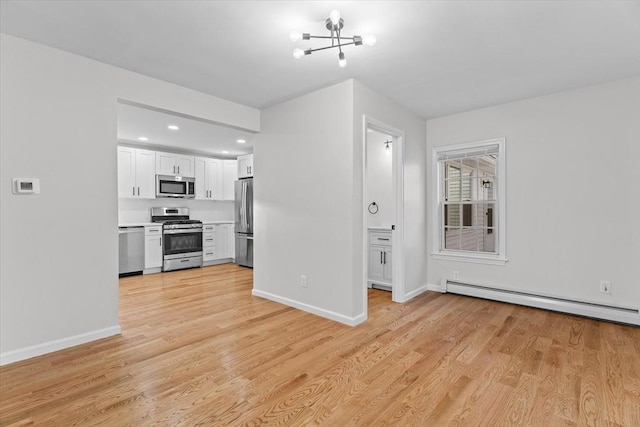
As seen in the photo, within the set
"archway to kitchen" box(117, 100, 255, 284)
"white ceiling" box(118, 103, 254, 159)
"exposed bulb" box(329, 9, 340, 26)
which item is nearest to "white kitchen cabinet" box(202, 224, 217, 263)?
"archway to kitchen" box(117, 100, 255, 284)

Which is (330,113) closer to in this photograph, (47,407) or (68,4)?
(68,4)

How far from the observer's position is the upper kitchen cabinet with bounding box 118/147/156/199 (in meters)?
5.75

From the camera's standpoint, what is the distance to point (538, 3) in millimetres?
2020

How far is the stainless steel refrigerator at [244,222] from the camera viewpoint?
644 cm

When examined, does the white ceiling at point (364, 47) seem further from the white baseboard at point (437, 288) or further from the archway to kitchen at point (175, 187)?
the white baseboard at point (437, 288)

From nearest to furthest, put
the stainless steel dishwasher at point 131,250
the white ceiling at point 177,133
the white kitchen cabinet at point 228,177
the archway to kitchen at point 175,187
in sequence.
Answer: the white ceiling at point 177,133
the archway to kitchen at point 175,187
the stainless steel dishwasher at point 131,250
the white kitchen cabinet at point 228,177

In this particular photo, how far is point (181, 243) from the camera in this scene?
20.5 ft

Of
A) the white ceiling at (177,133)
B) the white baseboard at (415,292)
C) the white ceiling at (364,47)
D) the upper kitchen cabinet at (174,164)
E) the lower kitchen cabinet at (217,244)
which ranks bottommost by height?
the white baseboard at (415,292)

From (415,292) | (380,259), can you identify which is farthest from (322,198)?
(415,292)

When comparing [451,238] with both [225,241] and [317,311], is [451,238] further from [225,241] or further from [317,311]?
[225,241]

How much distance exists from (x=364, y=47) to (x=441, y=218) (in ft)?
9.44

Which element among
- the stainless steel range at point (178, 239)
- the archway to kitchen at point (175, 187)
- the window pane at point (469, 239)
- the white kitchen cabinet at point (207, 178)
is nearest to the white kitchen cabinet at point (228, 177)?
the archway to kitchen at point (175, 187)

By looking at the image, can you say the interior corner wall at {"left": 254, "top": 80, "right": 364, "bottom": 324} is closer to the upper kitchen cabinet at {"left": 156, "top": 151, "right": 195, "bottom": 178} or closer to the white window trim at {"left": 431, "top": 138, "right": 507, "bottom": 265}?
the white window trim at {"left": 431, "top": 138, "right": 507, "bottom": 265}

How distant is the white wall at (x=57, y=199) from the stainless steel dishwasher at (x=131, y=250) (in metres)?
2.97
